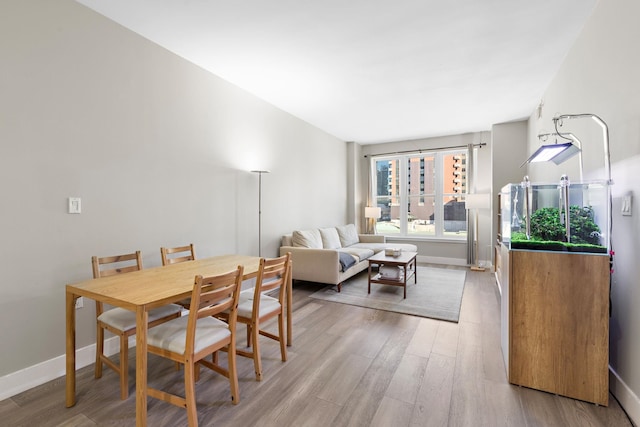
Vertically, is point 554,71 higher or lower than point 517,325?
higher

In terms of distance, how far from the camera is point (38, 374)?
205 cm

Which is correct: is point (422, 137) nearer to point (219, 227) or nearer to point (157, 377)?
point (219, 227)

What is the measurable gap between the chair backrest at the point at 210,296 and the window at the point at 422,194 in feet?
18.2

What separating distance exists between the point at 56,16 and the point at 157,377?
273cm

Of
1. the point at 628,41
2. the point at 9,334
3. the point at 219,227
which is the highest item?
the point at 628,41

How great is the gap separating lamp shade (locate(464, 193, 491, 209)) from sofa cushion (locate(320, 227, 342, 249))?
255 cm

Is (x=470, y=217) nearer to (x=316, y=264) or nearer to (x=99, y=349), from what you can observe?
(x=316, y=264)

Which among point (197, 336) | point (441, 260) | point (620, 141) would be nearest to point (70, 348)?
point (197, 336)

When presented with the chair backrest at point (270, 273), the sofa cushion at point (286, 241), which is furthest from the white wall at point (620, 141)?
the sofa cushion at point (286, 241)

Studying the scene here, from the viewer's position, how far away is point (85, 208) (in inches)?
90.4

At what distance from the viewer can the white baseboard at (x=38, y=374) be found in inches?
75.2

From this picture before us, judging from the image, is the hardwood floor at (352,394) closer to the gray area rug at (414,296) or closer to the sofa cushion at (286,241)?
the gray area rug at (414,296)

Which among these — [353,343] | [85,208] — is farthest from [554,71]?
[85,208]

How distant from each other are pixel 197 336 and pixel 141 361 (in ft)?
0.95
